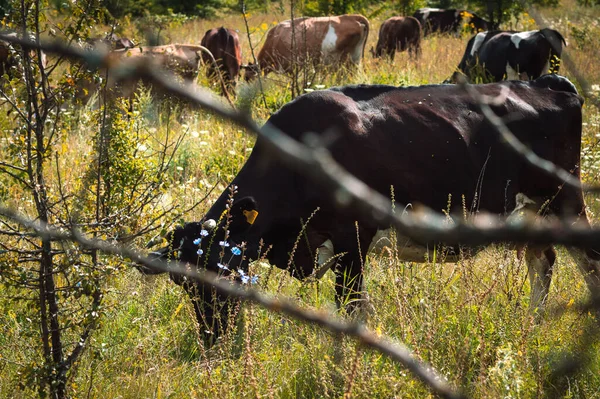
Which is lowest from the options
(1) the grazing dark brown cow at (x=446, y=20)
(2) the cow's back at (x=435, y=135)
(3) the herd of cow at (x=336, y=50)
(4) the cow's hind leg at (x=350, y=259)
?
(1) the grazing dark brown cow at (x=446, y=20)

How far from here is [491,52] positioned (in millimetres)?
12453

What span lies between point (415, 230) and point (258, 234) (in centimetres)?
386

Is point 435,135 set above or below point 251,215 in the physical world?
above

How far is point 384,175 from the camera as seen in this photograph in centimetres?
467

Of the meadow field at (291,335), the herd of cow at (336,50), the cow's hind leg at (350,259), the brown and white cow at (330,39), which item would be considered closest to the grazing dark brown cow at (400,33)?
the herd of cow at (336,50)

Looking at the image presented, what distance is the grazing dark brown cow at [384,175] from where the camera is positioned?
4.49 meters

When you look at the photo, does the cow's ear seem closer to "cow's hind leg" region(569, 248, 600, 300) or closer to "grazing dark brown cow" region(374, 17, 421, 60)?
"cow's hind leg" region(569, 248, 600, 300)

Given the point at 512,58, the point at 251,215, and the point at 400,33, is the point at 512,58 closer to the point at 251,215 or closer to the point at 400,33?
the point at 400,33

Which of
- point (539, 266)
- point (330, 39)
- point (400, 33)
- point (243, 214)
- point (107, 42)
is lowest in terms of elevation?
point (400, 33)

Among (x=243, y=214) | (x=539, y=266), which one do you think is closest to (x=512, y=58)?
(x=539, y=266)

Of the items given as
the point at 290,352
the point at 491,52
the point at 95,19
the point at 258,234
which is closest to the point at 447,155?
the point at 258,234

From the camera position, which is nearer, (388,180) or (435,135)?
(388,180)

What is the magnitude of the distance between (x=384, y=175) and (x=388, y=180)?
40mm

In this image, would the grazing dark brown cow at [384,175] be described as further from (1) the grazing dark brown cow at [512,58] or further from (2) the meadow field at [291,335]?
(1) the grazing dark brown cow at [512,58]
